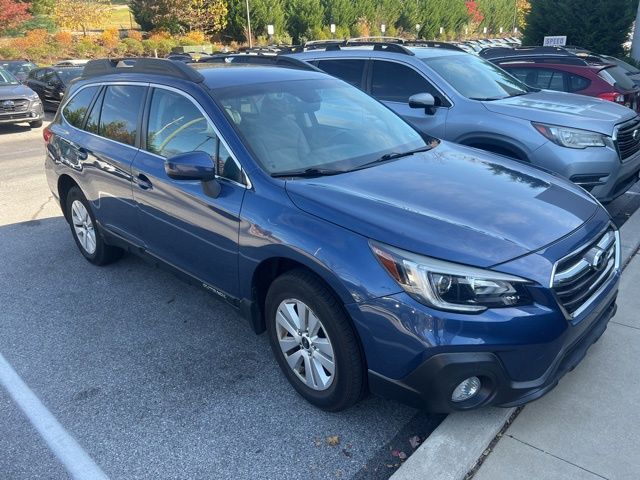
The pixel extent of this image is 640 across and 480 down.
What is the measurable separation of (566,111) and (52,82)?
15.0 metres

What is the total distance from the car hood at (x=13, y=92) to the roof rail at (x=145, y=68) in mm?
9624

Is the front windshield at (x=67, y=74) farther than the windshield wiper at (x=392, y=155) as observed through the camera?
Yes

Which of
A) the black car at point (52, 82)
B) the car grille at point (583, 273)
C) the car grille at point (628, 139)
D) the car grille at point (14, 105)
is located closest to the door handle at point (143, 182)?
the car grille at point (583, 273)

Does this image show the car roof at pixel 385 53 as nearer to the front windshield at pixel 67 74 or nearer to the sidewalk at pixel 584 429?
the sidewalk at pixel 584 429

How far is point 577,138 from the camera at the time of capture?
520cm

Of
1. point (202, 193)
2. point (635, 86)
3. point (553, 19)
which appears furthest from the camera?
point (553, 19)

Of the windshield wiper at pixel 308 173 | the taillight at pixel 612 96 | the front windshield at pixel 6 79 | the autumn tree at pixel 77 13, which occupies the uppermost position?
the windshield wiper at pixel 308 173

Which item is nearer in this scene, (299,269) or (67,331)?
(299,269)

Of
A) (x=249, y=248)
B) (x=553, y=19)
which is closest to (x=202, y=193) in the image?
(x=249, y=248)

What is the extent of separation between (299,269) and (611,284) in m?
1.67

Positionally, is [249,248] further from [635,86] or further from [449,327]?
[635,86]

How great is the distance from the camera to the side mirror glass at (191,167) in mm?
3127

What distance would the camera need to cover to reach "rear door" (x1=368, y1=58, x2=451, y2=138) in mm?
5930

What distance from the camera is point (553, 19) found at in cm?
1677
